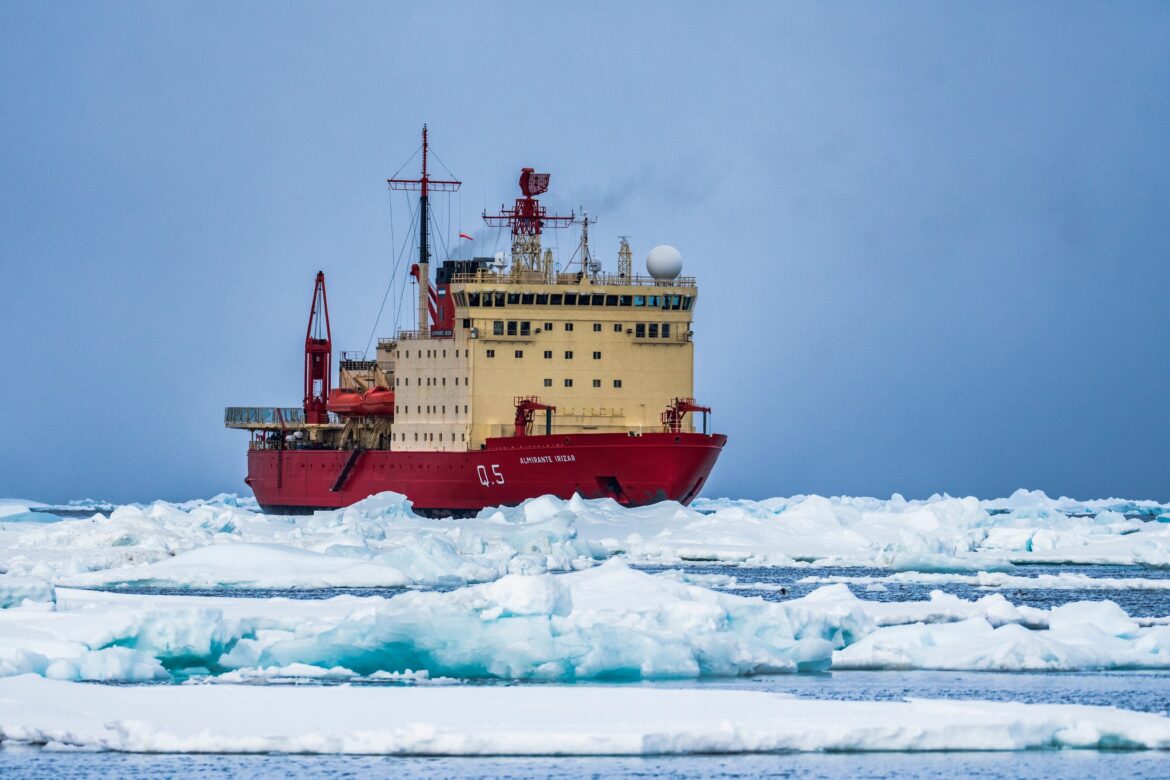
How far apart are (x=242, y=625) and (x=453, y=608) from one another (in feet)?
7.00

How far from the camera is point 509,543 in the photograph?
33.5 m

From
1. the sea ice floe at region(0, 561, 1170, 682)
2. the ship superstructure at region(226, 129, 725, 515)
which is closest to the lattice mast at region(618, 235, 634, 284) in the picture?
the ship superstructure at region(226, 129, 725, 515)

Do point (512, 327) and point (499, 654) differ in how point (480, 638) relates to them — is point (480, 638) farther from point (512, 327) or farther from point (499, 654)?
point (512, 327)

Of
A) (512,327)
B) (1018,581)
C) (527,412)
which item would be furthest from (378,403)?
(1018,581)

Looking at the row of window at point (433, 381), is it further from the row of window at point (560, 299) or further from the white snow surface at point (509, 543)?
the white snow surface at point (509, 543)

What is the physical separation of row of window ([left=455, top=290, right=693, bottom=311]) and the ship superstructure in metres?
0.04

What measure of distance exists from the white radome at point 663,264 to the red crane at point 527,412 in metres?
4.99

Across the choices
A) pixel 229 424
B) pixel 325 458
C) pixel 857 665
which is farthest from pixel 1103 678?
pixel 229 424

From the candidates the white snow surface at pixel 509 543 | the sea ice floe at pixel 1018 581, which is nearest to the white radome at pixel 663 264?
the white snow surface at pixel 509 543

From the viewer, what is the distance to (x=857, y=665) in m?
18.3

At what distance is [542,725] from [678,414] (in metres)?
32.7

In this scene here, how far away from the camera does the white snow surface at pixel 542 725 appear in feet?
43.9

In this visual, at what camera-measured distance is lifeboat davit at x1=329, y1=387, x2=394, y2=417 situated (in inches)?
2071

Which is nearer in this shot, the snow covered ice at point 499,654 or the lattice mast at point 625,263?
the snow covered ice at point 499,654
